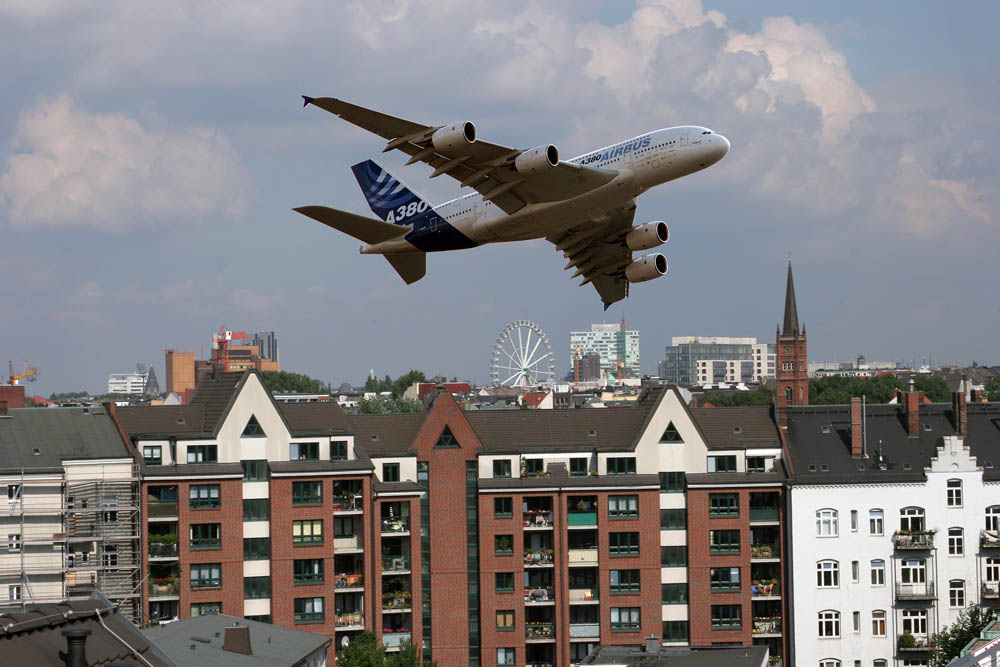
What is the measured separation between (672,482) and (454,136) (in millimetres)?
40557

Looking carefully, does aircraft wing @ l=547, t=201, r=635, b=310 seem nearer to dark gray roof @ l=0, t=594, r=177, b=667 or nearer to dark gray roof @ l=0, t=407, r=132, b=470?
dark gray roof @ l=0, t=407, r=132, b=470

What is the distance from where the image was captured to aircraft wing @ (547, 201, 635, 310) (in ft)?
182

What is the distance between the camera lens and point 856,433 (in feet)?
271

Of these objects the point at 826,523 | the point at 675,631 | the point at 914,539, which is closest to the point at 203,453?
the point at 675,631

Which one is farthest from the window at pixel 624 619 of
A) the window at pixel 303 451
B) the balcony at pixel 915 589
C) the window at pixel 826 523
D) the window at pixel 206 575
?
the window at pixel 206 575

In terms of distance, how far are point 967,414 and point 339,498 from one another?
3942 cm

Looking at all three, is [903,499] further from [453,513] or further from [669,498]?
[453,513]

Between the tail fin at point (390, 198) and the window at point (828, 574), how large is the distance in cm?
3480

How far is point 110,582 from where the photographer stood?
70500 millimetres

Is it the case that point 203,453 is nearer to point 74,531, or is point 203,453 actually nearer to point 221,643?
point 74,531

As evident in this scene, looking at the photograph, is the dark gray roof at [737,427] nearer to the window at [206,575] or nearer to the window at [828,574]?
the window at [828,574]

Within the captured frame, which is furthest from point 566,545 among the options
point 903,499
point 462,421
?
point 903,499

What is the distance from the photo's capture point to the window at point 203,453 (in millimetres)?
74500

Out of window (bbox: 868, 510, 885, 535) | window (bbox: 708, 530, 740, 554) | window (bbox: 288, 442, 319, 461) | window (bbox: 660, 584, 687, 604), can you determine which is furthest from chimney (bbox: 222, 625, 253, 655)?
window (bbox: 868, 510, 885, 535)
